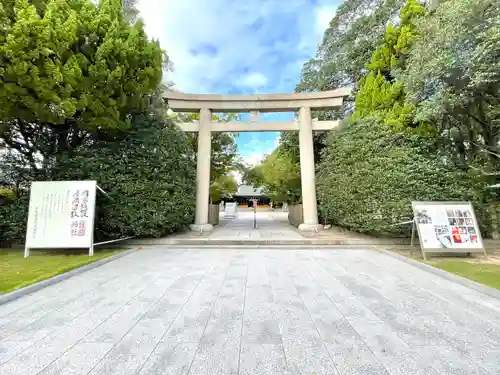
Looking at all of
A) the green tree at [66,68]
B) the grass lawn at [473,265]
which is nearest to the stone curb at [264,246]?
the grass lawn at [473,265]

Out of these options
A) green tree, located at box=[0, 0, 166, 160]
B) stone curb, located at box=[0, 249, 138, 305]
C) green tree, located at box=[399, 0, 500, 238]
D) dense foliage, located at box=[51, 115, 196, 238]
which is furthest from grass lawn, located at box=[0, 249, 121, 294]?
green tree, located at box=[399, 0, 500, 238]

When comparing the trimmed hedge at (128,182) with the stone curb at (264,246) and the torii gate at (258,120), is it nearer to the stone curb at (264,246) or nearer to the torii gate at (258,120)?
the stone curb at (264,246)

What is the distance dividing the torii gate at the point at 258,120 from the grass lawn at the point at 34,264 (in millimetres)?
4627

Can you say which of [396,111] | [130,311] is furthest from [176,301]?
[396,111]

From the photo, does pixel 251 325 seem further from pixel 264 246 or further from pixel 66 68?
pixel 66 68

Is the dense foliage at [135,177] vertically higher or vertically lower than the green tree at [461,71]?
lower

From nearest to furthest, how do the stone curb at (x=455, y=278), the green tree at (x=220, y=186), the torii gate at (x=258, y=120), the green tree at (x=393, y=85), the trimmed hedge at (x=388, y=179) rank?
the stone curb at (x=455, y=278)
the trimmed hedge at (x=388, y=179)
the green tree at (x=393, y=85)
the torii gate at (x=258, y=120)
the green tree at (x=220, y=186)

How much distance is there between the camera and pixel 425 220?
18.6 feet

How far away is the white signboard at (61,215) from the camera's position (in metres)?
5.66

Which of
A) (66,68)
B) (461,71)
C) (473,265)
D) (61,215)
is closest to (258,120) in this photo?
(461,71)

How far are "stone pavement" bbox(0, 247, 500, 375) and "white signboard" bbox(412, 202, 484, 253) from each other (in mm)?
1400

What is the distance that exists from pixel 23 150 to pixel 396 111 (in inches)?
423

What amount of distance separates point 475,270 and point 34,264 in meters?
8.20

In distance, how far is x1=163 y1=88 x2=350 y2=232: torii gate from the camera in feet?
31.6
